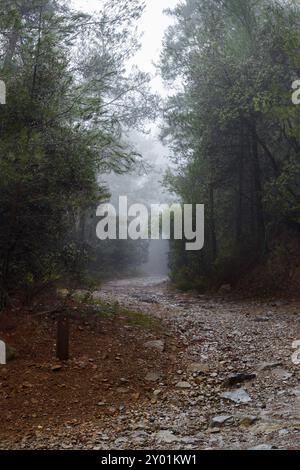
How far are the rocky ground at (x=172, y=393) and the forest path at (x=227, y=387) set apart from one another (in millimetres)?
11

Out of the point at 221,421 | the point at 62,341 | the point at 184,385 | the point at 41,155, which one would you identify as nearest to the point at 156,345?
the point at 184,385

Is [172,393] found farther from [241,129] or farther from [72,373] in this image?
[241,129]

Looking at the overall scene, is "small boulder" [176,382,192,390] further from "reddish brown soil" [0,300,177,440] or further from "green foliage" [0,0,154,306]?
"green foliage" [0,0,154,306]

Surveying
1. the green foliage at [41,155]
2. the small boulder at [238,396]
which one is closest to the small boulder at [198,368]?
the small boulder at [238,396]

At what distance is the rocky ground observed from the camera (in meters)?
4.16

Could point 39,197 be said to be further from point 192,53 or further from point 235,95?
point 192,53

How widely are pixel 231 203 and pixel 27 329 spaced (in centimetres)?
973

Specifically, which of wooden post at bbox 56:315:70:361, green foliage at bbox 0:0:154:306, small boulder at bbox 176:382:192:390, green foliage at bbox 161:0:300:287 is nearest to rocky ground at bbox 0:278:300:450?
small boulder at bbox 176:382:192:390

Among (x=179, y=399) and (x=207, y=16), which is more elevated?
(x=207, y=16)

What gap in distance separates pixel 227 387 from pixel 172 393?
74cm

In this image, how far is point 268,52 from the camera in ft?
39.5

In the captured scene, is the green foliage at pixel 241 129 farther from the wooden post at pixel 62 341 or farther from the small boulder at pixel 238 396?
the wooden post at pixel 62 341
